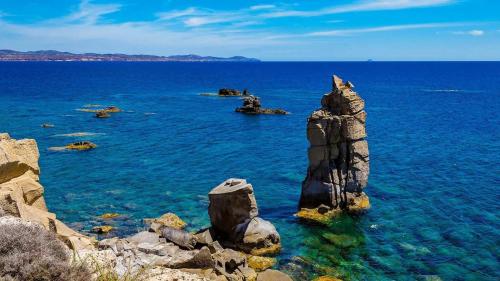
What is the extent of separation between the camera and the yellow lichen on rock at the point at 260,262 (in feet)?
96.6

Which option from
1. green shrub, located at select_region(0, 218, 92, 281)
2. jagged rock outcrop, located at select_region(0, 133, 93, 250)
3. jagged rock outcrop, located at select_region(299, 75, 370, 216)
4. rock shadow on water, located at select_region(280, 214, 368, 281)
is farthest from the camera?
jagged rock outcrop, located at select_region(299, 75, 370, 216)

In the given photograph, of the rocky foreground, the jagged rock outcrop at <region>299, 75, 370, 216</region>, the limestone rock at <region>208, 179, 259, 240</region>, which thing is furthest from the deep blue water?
the limestone rock at <region>208, 179, 259, 240</region>

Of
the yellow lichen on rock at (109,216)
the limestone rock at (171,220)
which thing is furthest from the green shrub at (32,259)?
the yellow lichen on rock at (109,216)

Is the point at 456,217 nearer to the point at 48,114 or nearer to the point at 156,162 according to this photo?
the point at 156,162

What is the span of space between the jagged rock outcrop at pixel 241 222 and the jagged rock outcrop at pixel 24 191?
11.3 metres

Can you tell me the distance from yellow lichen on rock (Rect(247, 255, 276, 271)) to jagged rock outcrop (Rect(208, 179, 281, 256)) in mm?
1314

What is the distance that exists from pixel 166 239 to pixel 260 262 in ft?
19.2

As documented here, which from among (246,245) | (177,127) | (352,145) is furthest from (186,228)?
(177,127)

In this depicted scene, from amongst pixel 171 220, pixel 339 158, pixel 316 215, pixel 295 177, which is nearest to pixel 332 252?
pixel 316 215

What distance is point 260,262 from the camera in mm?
29844

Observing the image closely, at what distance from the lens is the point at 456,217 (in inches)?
1533

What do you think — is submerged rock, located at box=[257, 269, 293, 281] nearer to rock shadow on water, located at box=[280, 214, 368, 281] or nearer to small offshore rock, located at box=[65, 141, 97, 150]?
rock shadow on water, located at box=[280, 214, 368, 281]

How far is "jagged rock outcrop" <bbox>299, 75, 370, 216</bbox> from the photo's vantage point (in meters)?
40.7

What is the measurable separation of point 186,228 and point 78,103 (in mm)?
91034
